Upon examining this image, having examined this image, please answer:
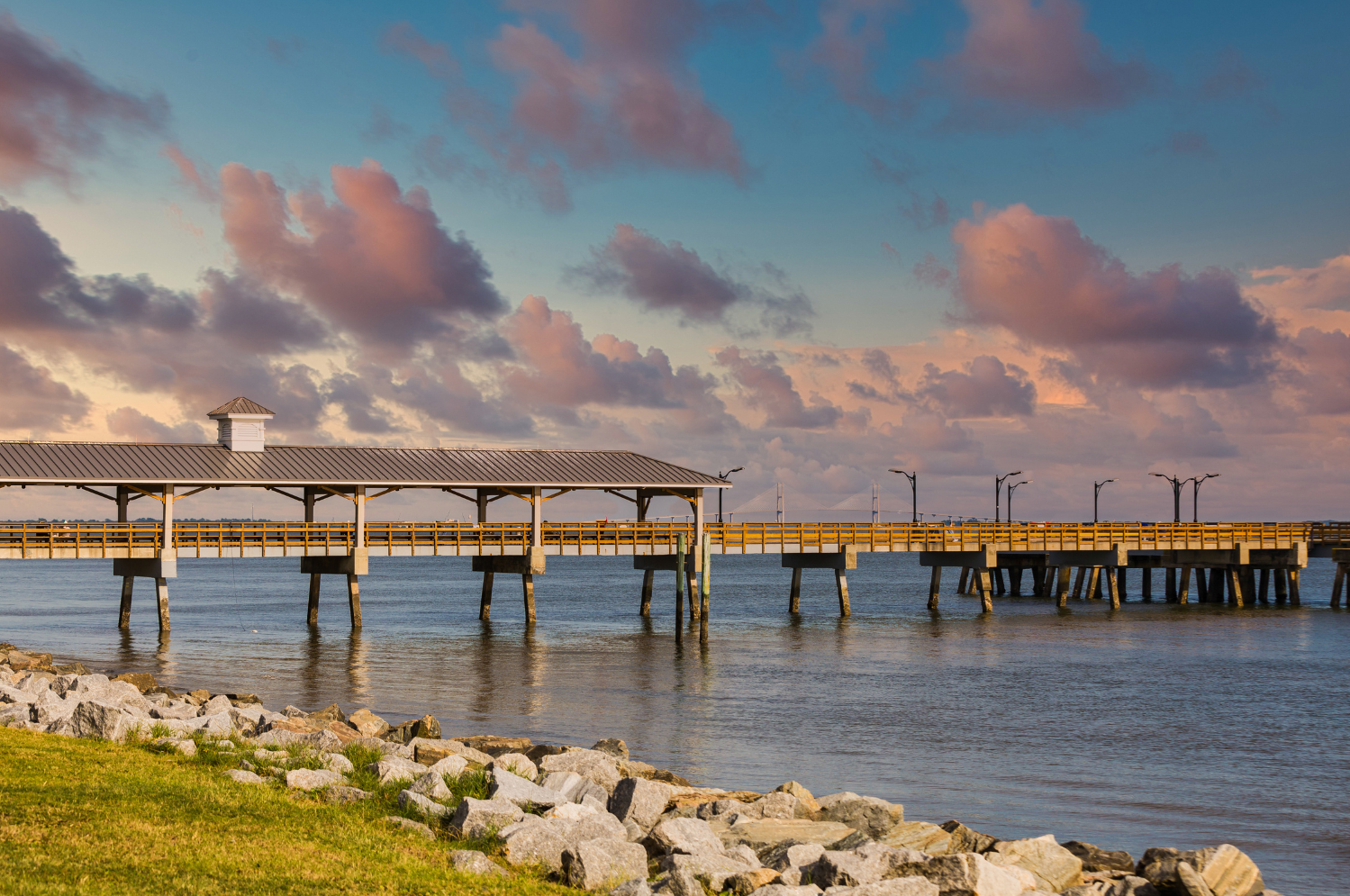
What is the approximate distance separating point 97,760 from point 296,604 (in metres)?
57.9

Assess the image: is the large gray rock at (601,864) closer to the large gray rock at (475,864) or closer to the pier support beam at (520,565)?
the large gray rock at (475,864)

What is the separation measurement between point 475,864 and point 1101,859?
7.78 metres

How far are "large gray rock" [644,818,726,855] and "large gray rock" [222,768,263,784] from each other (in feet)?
13.5

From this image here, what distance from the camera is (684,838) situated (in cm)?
1174

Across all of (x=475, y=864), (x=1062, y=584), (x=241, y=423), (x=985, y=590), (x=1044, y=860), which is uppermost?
(x=241, y=423)

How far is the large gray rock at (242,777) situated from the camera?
1231 centimetres

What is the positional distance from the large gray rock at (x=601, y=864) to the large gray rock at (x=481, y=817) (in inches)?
42.0

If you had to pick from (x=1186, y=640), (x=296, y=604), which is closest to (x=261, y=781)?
(x=1186, y=640)

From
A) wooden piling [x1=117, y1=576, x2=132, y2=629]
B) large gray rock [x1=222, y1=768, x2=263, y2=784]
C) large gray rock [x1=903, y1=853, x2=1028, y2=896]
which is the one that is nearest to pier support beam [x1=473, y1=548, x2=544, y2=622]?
wooden piling [x1=117, y1=576, x2=132, y2=629]

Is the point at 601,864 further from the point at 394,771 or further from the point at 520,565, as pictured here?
the point at 520,565

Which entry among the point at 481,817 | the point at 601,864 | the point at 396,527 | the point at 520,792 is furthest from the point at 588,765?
the point at 396,527

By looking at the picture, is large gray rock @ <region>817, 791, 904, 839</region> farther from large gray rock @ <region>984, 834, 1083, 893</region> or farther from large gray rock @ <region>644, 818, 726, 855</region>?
large gray rock @ <region>644, 818, 726, 855</region>

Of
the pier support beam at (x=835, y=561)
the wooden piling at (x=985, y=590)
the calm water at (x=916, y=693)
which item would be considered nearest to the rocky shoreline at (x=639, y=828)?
the calm water at (x=916, y=693)

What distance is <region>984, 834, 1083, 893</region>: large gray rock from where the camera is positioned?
12.5 meters
